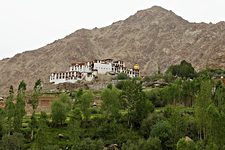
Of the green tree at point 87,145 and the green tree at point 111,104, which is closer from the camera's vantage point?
the green tree at point 87,145

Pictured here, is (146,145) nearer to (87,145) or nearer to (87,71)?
(87,145)

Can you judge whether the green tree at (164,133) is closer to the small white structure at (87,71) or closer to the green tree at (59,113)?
the green tree at (59,113)

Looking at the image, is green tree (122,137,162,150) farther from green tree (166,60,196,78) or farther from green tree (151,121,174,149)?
green tree (166,60,196,78)

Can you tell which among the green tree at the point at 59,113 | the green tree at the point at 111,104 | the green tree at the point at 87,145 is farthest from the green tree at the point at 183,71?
the green tree at the point at 87,145

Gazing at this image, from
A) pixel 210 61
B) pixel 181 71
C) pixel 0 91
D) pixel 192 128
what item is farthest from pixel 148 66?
pixel 192 128

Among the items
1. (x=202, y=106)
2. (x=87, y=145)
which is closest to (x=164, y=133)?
(x=202, y=106)

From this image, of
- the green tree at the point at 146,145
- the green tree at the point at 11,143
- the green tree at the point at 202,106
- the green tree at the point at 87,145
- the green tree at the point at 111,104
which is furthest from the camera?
the green tree at the point at 111,104

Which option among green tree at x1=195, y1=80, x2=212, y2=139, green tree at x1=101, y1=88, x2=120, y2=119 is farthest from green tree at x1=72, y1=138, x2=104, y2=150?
green tree at x1=101, y1=88, x2=120, y2=119

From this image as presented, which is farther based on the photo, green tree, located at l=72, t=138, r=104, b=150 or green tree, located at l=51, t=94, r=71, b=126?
green tree, located at l=51, t=94, r=71, b=126

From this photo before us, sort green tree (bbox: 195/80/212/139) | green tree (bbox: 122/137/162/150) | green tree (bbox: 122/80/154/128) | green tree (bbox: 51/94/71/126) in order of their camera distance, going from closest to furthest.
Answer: green tree (bbox: 122/137/162/150) < green tree (bbox: 195/80/212/139) < green tree (bbox: 122/80/154/128) < green tree (bbox: 51/94/71/126)

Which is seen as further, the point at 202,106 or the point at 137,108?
the point at 137,108

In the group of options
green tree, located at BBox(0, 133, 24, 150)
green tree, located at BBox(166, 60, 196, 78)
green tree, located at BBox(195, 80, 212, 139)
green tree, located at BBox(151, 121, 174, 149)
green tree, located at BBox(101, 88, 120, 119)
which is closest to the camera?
green tree, located at BBox(195, 80, 212, 139)

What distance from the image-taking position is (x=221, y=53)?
169m

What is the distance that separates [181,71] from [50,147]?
68.4m
